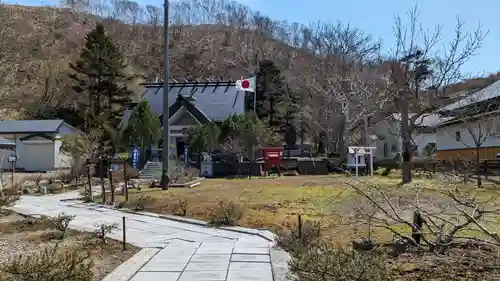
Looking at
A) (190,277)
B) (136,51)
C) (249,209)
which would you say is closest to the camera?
(190,277)

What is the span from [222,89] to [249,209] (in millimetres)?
35550

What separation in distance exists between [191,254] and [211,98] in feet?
131

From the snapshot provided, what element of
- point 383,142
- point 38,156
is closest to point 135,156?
point 38,156

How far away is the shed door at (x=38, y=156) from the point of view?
37562 millimetres

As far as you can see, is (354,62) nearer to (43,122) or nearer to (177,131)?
(177,131)

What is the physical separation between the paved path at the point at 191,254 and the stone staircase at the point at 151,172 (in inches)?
671

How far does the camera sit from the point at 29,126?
38688mm

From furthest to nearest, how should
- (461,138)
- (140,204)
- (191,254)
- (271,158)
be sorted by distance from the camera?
(461,138) → (271,158) → (140,204) → (191,254)

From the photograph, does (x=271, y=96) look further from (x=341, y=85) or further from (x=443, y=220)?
(x=443, y=220)

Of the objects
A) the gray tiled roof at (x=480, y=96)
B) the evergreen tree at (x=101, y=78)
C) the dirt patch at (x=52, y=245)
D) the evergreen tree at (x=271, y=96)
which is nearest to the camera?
the dirt patch at (x=52, y=245)

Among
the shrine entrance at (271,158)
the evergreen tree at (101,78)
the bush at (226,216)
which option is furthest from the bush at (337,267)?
the evergreen tree at (101,78)

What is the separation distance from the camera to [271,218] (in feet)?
38.3

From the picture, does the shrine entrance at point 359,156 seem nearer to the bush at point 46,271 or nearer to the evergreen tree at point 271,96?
the bush at point 46,271

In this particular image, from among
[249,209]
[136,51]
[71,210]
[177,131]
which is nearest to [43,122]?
[177,131]
